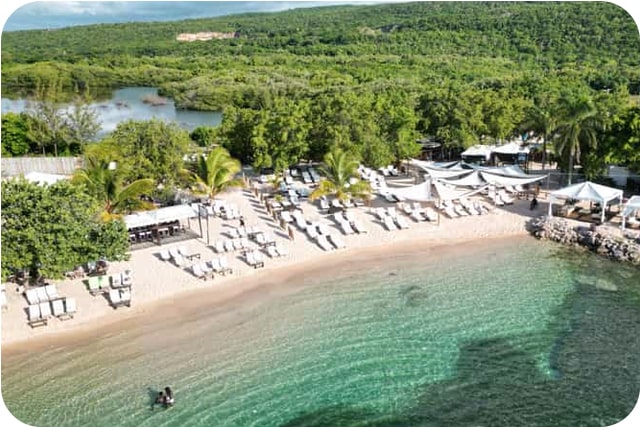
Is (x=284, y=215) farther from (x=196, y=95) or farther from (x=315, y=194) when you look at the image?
(x=196, y=95)

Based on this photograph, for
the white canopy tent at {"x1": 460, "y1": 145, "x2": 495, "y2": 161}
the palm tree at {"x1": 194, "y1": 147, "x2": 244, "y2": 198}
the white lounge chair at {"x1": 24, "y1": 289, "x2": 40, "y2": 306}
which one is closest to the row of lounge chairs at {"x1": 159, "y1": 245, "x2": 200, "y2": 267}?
the white lounge chair at {"x1": 24, "y1": 289, "x2": 40, "y2": 306}

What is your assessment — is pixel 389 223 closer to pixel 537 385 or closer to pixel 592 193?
pixel 592 193

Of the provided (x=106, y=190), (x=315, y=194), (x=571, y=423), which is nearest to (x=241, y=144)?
(x=315, y=194)

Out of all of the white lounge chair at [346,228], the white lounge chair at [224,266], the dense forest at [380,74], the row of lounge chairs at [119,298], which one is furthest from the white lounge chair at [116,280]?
the dense forest at [380,74]

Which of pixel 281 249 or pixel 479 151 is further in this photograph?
pixel 479 151

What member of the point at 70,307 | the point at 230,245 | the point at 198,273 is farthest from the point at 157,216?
the point at 70,307

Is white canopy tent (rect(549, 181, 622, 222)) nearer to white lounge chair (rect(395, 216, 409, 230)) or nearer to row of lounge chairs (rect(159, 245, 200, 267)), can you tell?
white lounge chair (rect(395, 216, 409, 230))

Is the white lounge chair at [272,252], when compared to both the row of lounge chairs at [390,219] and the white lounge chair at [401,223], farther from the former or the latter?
the white lounge chair at [401,223]
